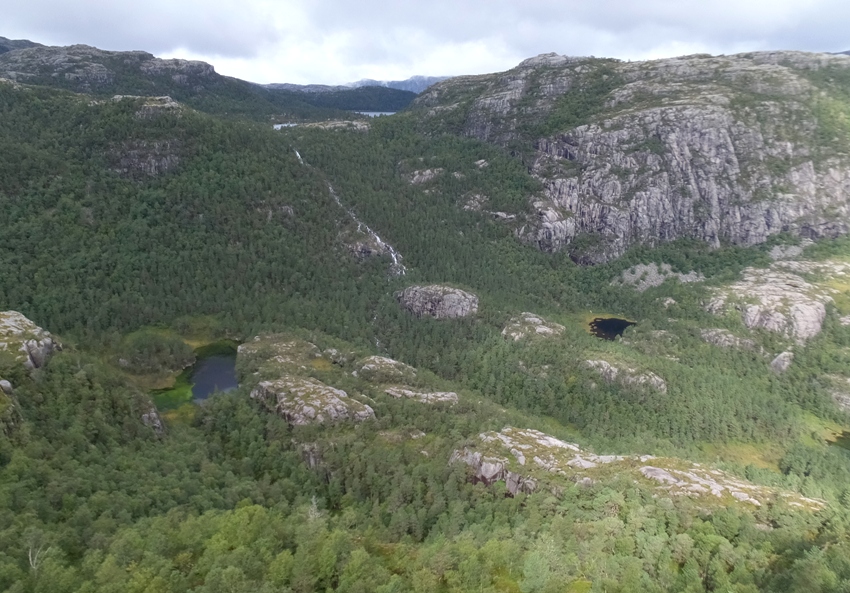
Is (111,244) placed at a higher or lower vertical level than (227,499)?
higher

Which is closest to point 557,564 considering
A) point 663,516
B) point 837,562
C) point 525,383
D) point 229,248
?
point 663,516

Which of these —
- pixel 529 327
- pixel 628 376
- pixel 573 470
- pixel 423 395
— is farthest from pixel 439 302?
pixel 573 470

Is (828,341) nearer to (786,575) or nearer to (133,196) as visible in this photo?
(786,575)

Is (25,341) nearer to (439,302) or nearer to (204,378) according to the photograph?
(204,378)

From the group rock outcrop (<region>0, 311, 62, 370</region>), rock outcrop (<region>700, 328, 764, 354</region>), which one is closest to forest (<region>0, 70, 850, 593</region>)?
rock outcrop (<region>0, 311, 62, 370</region>)

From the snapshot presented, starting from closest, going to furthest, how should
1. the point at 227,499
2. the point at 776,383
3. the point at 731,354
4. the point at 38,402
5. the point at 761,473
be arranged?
1. the point at 227,499
2. the point at 38,402
3. the point at 761,473
4. the point at 776,383
5. the point at 731,354

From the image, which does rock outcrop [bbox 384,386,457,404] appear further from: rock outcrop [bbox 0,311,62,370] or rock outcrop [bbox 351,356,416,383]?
rock outcrop [bbox 0,311,62,370]
